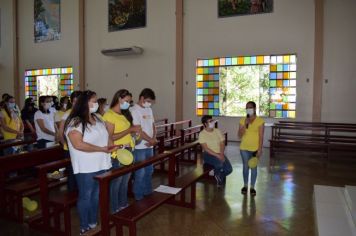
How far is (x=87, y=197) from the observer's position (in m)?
2.88

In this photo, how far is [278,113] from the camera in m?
8.95

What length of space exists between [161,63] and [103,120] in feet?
24.9

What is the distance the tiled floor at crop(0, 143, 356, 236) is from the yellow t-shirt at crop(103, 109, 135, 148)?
1004 mm

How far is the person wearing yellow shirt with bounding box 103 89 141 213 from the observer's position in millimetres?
3293

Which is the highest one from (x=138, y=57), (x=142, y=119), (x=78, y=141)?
(x=138, y=57)

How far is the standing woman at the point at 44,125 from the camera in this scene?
4938 millimetres

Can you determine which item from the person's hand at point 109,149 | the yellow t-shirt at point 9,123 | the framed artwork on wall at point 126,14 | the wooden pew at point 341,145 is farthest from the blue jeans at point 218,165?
the framed artwork on wall at point 126,14

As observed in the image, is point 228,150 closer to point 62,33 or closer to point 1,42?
point 62,33

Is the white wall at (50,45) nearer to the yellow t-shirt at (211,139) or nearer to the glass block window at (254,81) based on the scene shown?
the glass block window at (254,81)

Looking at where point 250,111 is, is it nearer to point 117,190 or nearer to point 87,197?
point 117,190

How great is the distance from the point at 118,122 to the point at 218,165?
217 cm

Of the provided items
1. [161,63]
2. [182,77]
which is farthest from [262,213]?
[161,63]

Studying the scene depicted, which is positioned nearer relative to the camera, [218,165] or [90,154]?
[90,154]

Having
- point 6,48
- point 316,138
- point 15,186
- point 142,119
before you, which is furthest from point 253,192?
point 6,48
